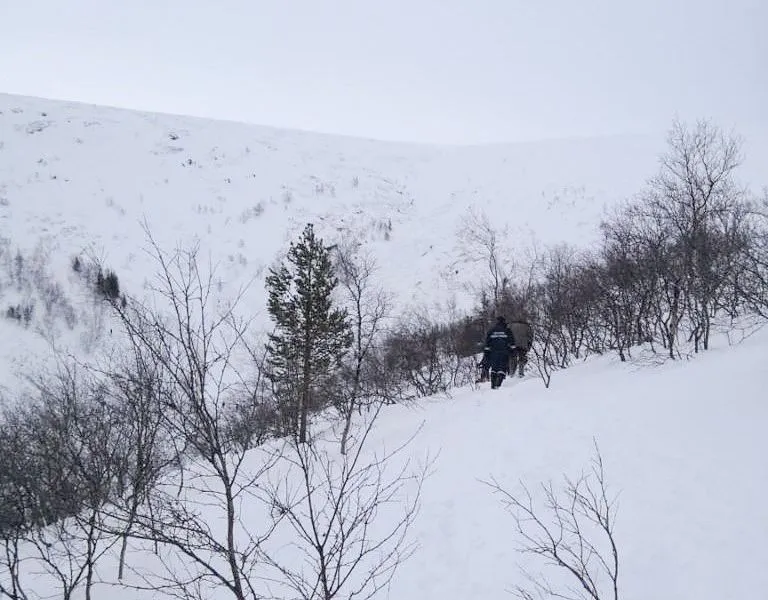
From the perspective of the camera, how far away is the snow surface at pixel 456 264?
18.7ft

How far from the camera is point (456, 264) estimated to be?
3306 cm

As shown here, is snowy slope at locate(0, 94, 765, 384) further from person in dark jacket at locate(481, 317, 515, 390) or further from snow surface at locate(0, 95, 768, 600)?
person in dark jacket at locate(481, 317, 515, 390)

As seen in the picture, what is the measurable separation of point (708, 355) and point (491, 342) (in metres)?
5.38

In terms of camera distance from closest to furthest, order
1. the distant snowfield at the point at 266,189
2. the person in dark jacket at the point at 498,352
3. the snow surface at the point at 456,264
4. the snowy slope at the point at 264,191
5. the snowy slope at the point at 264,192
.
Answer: the snow surface at the point at 456,264
the person in dark jacket at the point at 498,352
the snowy slope at the point at 264,192
the snowy slope at the point at 264,191
the distant snowfield at the point at 266,189

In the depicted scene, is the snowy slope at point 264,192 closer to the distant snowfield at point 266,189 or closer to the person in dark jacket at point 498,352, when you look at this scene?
the distant snowfield at point 266,189

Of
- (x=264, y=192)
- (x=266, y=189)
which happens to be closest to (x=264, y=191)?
(x=264, y=192)

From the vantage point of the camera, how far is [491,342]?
14.0 meters

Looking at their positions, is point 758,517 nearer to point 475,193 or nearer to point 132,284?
point 132,284

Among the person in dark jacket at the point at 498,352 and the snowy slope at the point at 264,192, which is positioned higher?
the snowy slope at the point at 264,192

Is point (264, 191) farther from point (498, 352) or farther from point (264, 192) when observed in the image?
point (498, 352)

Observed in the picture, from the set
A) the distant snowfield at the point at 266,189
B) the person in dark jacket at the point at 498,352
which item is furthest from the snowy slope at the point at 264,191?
the person in dark jacket at the point at 498,352

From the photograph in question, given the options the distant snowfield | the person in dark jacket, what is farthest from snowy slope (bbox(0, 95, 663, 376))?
the person in dark jacket

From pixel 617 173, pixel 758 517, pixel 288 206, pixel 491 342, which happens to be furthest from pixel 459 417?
pixel 617 173

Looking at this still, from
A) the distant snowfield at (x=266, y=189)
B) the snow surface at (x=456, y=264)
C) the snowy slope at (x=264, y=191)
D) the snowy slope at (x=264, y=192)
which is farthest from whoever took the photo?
the distant snowfield at (x=266, y=189)
